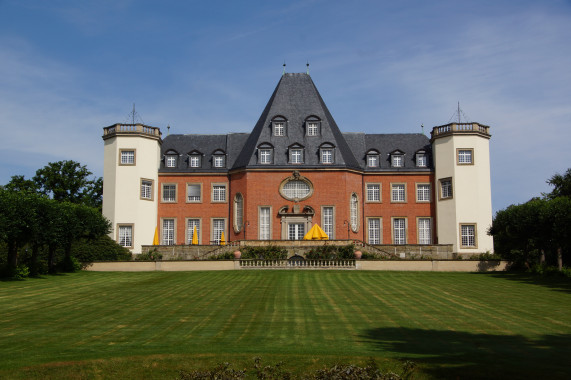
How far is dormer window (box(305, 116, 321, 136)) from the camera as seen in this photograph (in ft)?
175

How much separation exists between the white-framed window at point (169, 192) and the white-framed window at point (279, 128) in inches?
426

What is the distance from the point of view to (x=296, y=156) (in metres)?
52.3

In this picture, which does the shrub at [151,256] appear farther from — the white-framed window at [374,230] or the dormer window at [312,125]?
the white-framed window at [374,230]

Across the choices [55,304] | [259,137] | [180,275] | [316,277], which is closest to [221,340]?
[55,304]

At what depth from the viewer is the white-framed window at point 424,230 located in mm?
53531

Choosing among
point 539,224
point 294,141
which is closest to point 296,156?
point 294,141

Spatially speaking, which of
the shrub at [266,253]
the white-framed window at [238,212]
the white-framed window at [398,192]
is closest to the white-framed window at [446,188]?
the white-framed window at [398,192]

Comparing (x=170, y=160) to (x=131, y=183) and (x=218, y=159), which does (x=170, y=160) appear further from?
(x=131, y=183)

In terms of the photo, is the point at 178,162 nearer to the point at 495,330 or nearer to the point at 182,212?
the point at 182,212

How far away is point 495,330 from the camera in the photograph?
18.7 meters

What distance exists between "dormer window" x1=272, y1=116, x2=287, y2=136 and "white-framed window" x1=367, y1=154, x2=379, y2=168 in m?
8.59

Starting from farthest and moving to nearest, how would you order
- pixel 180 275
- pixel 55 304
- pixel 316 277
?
pixel 180 275, pixel 316 277, pixel 55 304

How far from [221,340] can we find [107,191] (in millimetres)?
37713

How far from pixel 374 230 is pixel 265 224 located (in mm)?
10353
